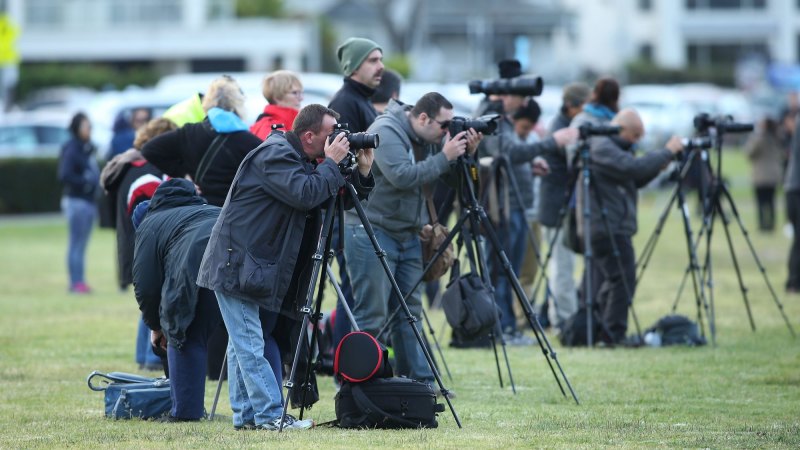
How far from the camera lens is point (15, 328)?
13.7 metres

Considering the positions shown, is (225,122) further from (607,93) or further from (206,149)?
(607,93)

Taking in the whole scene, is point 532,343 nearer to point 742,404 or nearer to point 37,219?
point 742,404

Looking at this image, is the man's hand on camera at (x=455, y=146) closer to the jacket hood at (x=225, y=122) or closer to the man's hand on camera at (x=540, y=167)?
the jacket hood at (x=225, y=122)

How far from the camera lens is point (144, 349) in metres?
10.9

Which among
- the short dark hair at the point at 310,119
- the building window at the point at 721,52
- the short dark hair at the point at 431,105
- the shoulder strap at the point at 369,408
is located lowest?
the shoulder strap at the point at 369,408

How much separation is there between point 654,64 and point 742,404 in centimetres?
6634

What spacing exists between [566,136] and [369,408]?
13.6 ft

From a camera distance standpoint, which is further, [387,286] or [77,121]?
[77,121]

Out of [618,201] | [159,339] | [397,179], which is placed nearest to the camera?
[159,339]

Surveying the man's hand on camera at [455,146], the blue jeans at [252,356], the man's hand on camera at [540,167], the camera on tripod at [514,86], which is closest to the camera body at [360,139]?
the blue jeans at [252,356]

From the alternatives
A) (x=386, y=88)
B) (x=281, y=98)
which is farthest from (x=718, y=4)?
(x=281, y=98)

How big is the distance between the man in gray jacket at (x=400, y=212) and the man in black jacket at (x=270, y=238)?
1.00 metres

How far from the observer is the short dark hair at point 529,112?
12.4m

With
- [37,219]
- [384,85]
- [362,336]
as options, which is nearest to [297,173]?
[362,336]
